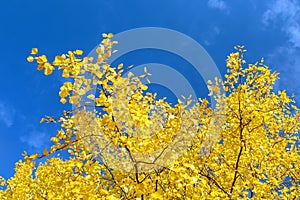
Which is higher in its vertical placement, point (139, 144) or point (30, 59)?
point (30, 59)

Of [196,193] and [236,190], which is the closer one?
[196,193]

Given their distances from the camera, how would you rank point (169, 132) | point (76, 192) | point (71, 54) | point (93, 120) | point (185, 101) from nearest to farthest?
point (71, 54), point (76, 192), point (169, 132), point (93, 120), point (185, 101)

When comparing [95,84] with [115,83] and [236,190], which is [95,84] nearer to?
[115,83]

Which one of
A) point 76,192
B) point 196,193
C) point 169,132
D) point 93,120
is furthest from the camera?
point 93,120

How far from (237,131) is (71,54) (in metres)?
4.02

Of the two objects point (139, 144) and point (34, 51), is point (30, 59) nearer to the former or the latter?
point (34, 51)

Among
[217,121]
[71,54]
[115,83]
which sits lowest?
[115,83]

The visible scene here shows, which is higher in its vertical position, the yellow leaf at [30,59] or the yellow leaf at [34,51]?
the yellow leaf at [34,51]

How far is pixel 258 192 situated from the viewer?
4965 mm

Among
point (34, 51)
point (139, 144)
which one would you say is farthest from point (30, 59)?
point (139, 144)

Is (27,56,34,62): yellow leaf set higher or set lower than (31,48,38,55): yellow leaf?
lower

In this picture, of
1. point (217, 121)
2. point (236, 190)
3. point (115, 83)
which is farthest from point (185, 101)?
point (115, 83)

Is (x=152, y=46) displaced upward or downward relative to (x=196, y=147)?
upward

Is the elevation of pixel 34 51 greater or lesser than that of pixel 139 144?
greater
